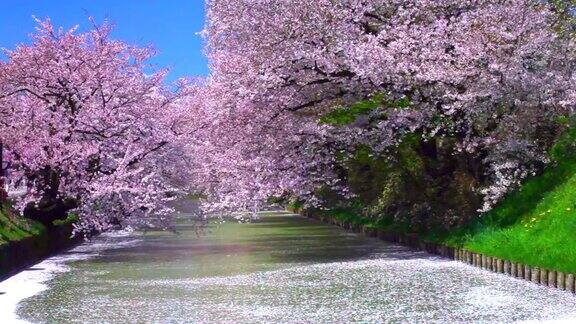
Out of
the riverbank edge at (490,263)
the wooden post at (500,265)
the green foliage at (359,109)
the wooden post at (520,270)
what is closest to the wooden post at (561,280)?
the riverbank edge at (490,263)

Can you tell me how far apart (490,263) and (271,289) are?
18.2 feet

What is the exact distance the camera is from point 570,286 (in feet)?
51.4

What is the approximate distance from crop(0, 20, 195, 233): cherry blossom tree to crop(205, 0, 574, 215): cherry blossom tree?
3.30 metres

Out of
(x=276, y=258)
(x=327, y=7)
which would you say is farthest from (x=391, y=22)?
(x=276, y=258)

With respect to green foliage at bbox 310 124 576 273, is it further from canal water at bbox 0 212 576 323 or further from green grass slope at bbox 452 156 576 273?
canal water at bbox 0 212 576 323

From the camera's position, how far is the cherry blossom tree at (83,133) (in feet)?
93.1

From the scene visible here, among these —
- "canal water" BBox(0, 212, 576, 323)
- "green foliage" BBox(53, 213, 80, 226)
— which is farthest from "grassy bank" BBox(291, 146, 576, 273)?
"green foliage" BBox(53, 213, 80, 226)

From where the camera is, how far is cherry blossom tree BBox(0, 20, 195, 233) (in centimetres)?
2838

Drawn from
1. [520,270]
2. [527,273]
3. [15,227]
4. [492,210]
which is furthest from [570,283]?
[15,227]

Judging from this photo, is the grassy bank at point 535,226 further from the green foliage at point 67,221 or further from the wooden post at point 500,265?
the green foliage at point 67,221

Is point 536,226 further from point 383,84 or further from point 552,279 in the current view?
point 383,84

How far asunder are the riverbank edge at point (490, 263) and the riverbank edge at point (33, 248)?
422 inches

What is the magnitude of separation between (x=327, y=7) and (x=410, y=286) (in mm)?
11198

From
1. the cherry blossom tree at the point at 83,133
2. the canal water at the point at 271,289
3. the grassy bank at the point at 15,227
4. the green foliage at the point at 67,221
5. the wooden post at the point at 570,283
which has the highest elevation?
the cherry blossom tree at the point at 83,133
